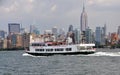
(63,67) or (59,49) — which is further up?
(59,49)

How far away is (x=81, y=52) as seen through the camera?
128 meters

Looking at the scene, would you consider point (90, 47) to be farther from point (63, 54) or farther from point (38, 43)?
point (38, 43)

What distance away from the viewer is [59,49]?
13088 cm

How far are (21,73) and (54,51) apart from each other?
60031 millimetres

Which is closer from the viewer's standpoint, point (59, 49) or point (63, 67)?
point (63, 67)

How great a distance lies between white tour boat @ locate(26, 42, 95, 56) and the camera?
128 m

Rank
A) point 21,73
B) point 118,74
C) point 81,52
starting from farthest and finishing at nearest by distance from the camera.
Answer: point 81,52 → point 21,73 → point 118,74

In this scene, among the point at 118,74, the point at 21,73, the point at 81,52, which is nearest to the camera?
the point at 118,74

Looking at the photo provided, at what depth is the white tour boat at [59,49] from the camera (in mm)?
128500

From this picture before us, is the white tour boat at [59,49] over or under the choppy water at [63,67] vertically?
over

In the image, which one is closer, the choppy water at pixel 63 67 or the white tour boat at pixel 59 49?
the choppy water at pixel 63 67

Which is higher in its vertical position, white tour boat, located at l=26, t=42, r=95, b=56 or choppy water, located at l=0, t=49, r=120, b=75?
white tour boat, located at l=26, t=42, r=95, b=56

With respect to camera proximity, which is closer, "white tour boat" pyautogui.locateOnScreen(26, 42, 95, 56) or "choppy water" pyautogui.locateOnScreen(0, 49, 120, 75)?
"choppy water" pyautogui.locateOnScreen(0, 49, 120, 75)

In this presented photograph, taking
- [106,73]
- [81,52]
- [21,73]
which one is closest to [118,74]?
[106,73]
